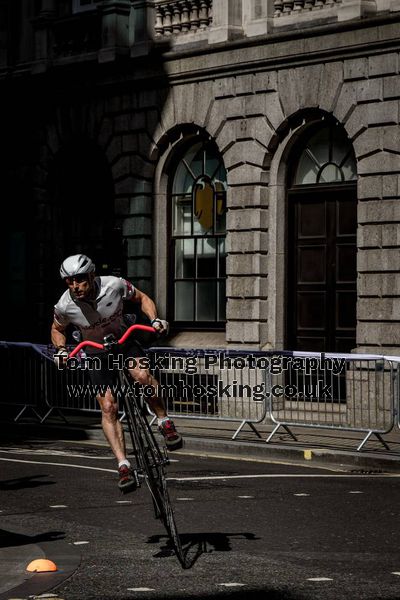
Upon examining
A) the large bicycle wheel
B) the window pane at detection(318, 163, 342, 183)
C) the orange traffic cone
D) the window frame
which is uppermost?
the window frame

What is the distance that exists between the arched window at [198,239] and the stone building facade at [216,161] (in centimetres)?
4

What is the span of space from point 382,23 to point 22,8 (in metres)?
9.19

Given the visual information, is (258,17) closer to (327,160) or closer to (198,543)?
(327,160)

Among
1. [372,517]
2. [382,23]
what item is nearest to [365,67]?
[382,23]

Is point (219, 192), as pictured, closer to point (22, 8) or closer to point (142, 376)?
point (22, 8)

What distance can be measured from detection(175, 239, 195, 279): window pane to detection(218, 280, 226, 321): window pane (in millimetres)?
771

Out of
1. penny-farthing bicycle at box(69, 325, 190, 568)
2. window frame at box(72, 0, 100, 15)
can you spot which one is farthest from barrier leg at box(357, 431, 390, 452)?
window frame at box(72, 0, 100, 15)

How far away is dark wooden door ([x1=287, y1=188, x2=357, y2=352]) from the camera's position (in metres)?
22.1

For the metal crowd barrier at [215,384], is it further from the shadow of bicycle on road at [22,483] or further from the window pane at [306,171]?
the shadow of bicycle on road at [22,483]

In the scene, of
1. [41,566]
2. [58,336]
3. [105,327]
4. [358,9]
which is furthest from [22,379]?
[41,566]

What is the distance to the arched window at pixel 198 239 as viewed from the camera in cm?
2417

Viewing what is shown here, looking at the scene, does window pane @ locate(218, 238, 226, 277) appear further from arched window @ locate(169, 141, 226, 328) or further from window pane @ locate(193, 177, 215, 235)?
window pane @ locate(193, 177, 215, 235)

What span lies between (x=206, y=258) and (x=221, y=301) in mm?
833

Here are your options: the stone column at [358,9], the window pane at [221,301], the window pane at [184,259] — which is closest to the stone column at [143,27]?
the window pane at [184,259]
